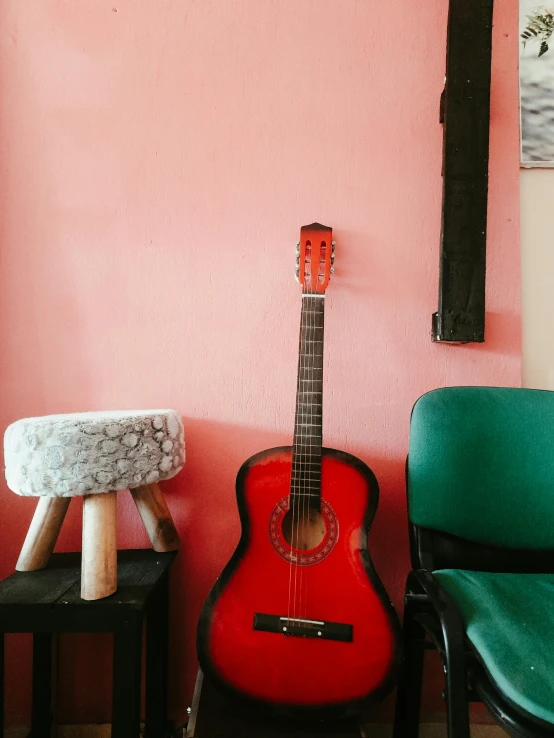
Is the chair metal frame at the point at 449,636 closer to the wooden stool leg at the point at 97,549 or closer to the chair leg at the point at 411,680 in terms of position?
the chair leg at the point at 411,680

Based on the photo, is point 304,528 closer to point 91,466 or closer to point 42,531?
point 91,466

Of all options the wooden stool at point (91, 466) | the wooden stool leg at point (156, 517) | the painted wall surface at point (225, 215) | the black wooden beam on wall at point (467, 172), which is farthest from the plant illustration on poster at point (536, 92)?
the wooden stool leg at point (156, 517)

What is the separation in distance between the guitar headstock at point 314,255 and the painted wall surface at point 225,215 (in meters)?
0.11

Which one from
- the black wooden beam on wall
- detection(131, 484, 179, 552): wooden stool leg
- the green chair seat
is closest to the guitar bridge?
the green chair seat

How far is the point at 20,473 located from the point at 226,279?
0.76m

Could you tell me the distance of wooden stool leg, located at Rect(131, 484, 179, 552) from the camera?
1.23 meters

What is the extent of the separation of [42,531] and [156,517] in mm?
279

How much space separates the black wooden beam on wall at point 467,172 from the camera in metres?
1.31

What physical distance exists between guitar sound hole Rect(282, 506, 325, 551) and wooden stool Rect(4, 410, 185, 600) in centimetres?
32

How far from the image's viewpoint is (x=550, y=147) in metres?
1.41

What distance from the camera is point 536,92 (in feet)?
4.65

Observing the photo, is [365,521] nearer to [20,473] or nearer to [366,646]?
[366,646]

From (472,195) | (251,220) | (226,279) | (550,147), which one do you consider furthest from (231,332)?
(550,147)

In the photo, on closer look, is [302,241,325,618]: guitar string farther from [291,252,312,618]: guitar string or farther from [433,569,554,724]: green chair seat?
[433,569,554,724]: green chair seat
